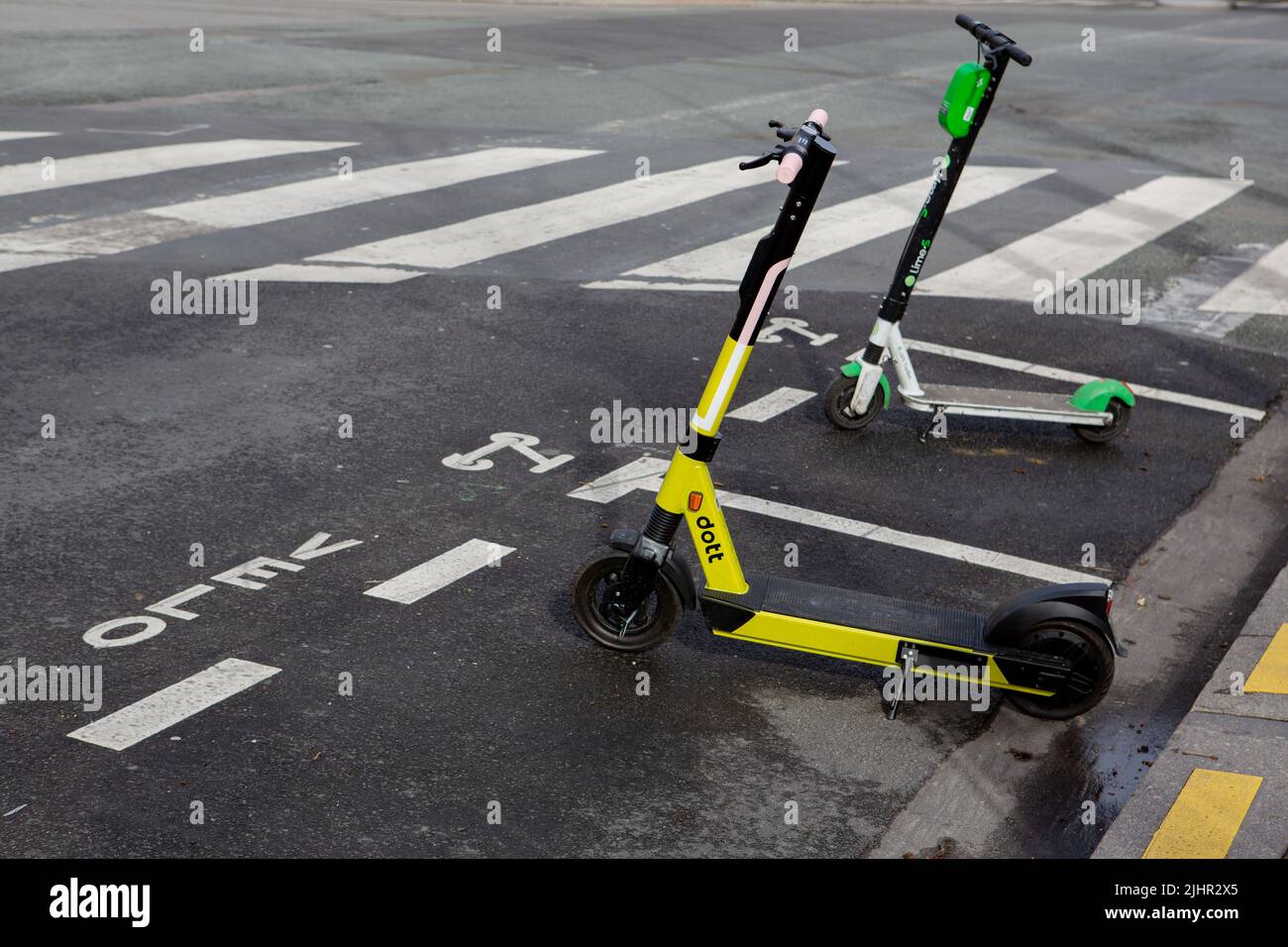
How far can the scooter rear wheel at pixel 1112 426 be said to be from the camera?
8211 millimetres

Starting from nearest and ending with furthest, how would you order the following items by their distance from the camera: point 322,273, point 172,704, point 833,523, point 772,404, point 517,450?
point 172,704, point 833,523, point 517,450, point 772,404, point 322,273

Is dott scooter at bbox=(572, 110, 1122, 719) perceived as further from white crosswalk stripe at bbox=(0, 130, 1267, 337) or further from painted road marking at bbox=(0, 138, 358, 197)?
painted road marking at bbox=(0, 138, 358, 197)

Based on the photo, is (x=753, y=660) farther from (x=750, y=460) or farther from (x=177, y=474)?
(x=177, y=474)

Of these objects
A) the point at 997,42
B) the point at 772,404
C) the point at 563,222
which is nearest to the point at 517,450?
the point at 772,404

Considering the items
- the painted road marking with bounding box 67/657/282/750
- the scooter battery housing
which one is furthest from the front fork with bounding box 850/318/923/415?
the painted road marking with bounding box 67/657/282/750

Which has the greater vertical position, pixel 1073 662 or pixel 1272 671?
pixel 1073 662

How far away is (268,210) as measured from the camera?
12516 mm

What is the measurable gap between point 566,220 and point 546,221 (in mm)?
185

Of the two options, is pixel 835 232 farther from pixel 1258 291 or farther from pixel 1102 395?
pixel 1102 395

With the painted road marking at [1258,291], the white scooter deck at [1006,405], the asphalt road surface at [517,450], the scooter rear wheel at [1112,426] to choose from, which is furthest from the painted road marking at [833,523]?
the painted road marking at [1258,291]

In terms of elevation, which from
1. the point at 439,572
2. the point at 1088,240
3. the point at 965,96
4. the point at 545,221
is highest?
the point at 965,96

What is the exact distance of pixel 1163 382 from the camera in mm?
9570

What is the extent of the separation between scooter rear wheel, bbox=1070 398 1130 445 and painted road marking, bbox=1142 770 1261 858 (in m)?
3.54

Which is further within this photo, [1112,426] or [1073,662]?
[1112,426]
